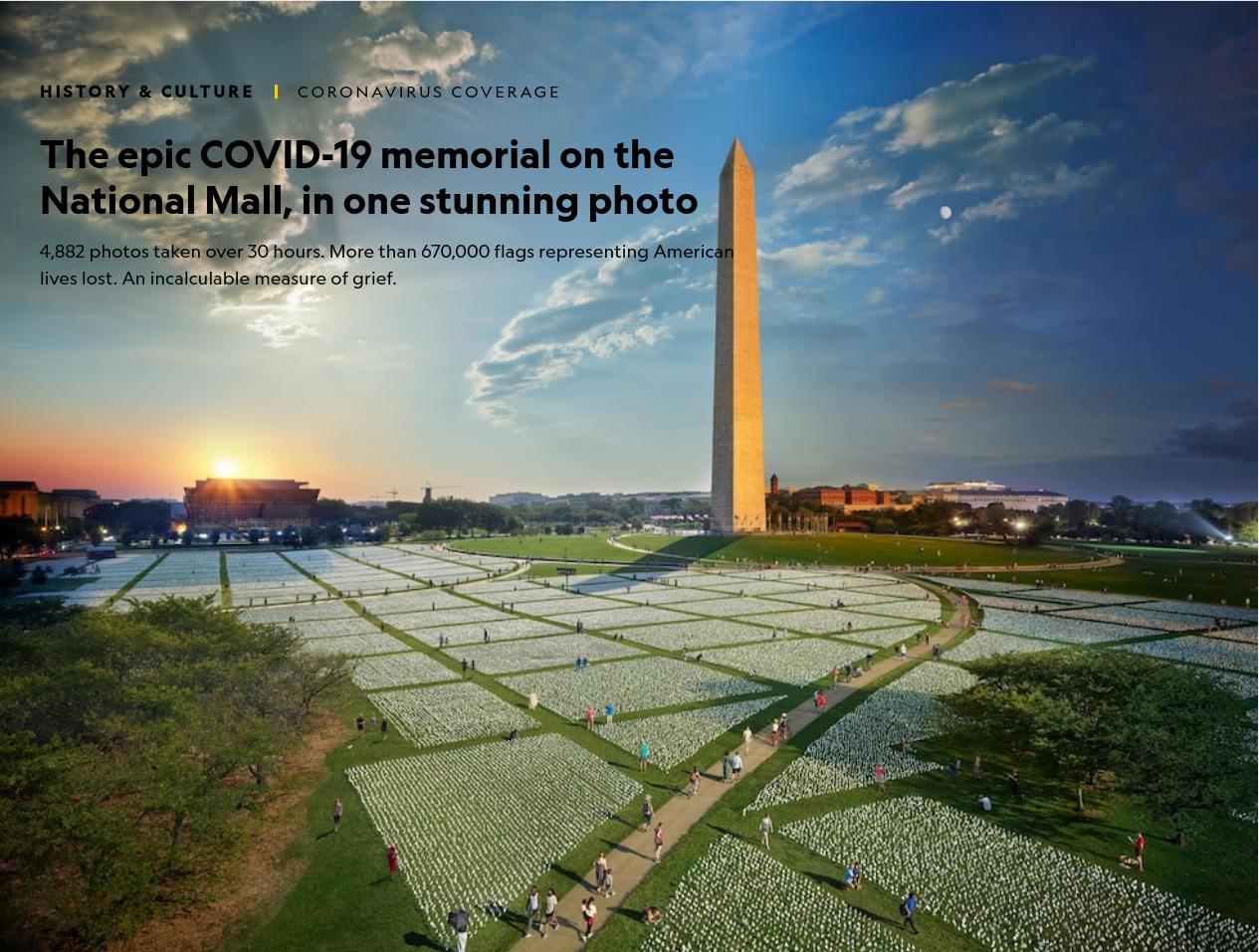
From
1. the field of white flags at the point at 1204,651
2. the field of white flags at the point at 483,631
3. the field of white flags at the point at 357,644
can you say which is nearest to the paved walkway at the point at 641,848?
the field of white flags at the point at 483,631

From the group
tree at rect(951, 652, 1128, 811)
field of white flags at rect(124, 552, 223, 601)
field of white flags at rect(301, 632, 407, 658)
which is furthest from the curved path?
tree at rect(951, 652, 1128, 811)

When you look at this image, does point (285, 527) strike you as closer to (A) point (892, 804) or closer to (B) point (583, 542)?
(B) point (583, 542)

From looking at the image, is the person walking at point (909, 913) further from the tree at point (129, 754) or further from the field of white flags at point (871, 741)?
the tree at point (129, 754)

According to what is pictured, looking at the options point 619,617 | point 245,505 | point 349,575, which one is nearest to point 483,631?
point 619,617

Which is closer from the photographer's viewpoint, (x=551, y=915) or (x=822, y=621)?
(x=551, y=915)

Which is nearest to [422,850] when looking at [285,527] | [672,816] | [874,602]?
[672,816]

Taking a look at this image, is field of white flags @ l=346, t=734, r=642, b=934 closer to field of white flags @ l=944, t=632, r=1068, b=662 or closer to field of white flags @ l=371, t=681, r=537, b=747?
field of white flags @ l=371, t=681, r=537, b=747

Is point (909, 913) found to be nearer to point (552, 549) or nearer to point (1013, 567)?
point (1013, 567)
